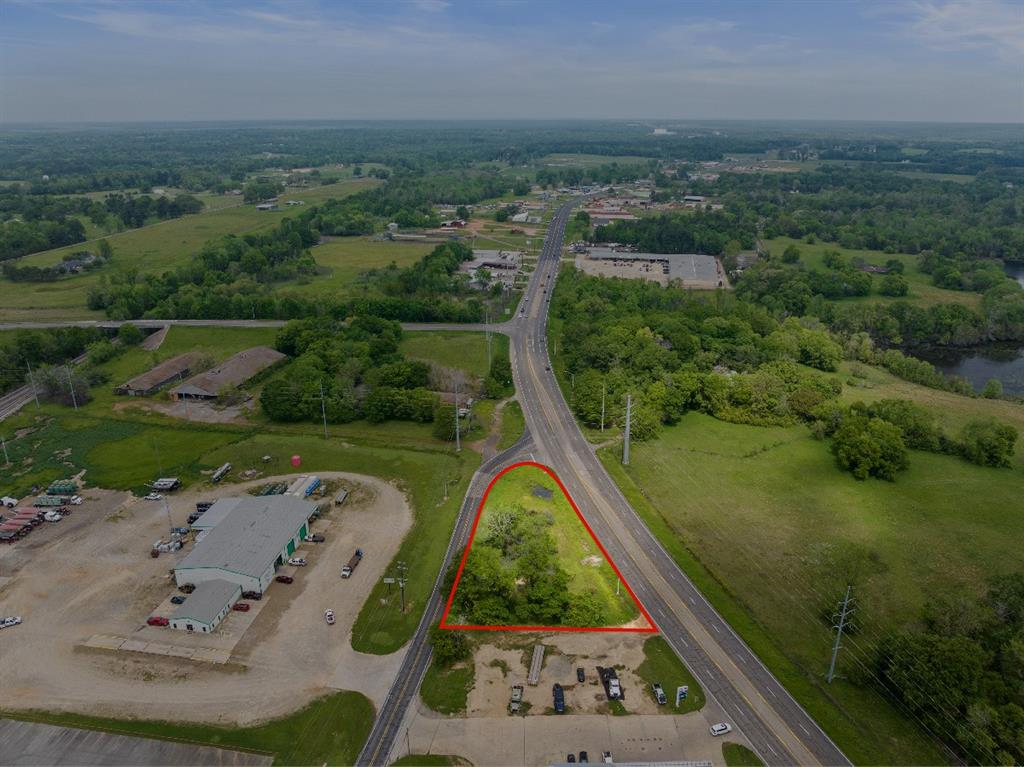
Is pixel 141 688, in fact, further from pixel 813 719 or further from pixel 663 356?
pixel 663 356

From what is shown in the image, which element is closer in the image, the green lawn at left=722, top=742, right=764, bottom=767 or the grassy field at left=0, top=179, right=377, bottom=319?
the green lawn at left=722, top=742, right=764, bottom=767

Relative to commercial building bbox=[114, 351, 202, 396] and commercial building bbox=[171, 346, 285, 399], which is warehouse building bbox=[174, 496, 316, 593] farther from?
commercial building bbox=[114, 351, 202, 396]

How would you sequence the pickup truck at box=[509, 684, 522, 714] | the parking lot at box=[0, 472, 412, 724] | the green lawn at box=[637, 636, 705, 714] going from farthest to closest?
the parking lot at box=[0, 472, 412, 724] → the green lawn at box=[637, 636, 705, 714] → the pickup truck at box=[509, 684, 522, 714]

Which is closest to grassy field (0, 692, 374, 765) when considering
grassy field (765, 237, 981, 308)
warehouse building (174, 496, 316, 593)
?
warehouse building (174, 496, 316, 593)

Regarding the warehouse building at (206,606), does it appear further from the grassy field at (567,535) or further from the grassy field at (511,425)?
the grassy field at (511,425)

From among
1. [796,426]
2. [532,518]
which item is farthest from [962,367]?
[532,518]

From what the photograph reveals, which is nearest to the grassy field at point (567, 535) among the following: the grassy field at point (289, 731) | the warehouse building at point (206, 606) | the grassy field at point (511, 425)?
the grassy field at point (511, 425)
